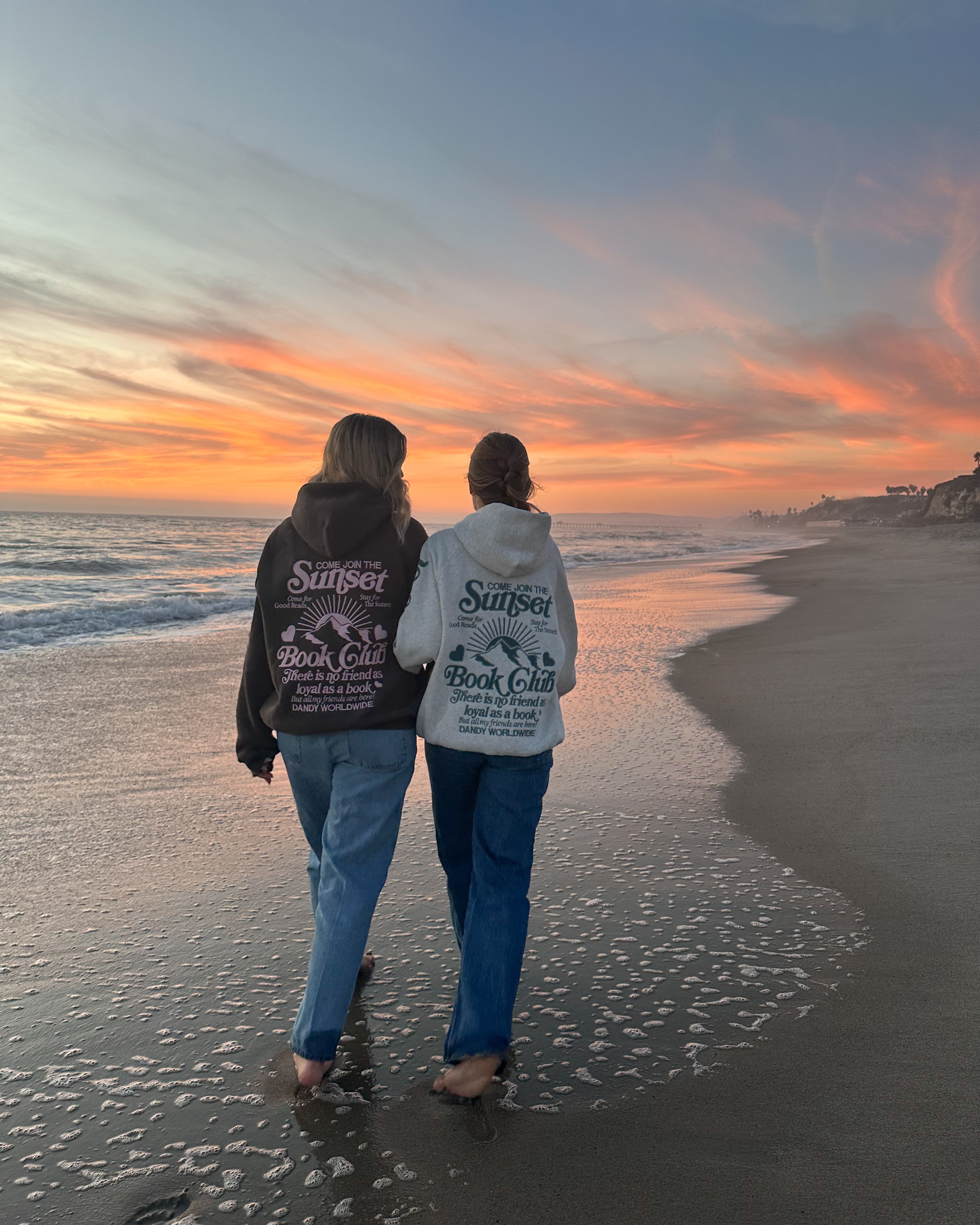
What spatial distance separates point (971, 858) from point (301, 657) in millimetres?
3105

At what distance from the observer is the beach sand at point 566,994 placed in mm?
1851

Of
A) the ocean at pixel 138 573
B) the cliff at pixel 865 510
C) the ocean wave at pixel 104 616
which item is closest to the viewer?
the ocean wave at pixel 104 616

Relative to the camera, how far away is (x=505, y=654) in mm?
2369

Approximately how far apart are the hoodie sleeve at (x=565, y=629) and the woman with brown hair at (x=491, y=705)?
2.3 inches

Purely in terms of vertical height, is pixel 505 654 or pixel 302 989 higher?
pixel 505 654

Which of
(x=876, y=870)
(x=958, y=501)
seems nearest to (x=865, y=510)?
(x=958, y=501)

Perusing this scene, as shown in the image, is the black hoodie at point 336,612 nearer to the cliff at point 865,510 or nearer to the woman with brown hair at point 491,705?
the woman with brown hair at point 491,705

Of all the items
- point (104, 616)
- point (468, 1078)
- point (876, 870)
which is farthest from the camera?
point (104, 616)

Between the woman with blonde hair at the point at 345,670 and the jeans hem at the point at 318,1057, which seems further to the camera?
the woman with blonde hair at the point at 345,670

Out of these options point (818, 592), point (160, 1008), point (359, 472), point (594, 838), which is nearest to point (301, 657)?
point (359, 472)

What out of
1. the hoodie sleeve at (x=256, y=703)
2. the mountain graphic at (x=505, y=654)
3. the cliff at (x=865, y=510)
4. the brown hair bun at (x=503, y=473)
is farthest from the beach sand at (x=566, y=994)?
the cliff at (x=865, y=510)

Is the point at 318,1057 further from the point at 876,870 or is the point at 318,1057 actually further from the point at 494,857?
the point at 876,870

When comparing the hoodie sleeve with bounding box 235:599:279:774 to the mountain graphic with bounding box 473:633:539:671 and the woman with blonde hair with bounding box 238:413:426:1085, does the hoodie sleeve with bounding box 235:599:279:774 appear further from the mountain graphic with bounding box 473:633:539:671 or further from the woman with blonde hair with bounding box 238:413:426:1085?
the mountain graphic with bounding box 473:633:539:671

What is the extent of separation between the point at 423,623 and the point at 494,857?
73 cm
